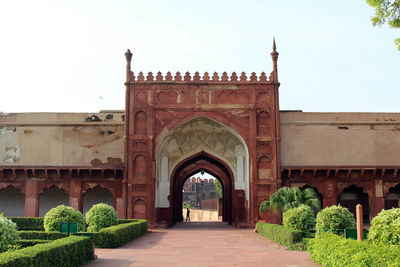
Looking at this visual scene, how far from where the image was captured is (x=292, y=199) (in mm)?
14344

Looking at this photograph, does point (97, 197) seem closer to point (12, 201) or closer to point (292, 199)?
point (12, 201)

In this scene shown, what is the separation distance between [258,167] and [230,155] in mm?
1794

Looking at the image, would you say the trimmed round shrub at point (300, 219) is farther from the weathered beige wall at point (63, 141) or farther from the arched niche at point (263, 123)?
the weathered beige wall at point (63, 141)

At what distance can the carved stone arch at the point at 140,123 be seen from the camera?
757 inches

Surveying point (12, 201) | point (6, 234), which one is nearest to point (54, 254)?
point (6, 234)

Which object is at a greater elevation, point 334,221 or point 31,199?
point 31,199

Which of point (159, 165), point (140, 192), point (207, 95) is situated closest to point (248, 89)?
point (207, 95)

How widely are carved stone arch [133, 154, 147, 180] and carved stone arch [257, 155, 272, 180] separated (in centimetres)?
480

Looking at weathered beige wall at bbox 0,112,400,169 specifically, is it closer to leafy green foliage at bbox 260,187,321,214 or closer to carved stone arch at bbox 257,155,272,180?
carved stone arch at bbox 257,155,272,180

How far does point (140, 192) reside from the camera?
61.5 feet

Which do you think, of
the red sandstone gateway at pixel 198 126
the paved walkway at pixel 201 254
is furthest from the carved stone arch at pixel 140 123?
the paved walkway at pixel 201 254

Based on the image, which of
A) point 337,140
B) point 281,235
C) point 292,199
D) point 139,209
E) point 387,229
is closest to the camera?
point 387,229

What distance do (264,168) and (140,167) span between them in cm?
522

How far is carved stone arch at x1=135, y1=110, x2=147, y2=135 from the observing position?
19.2 m
